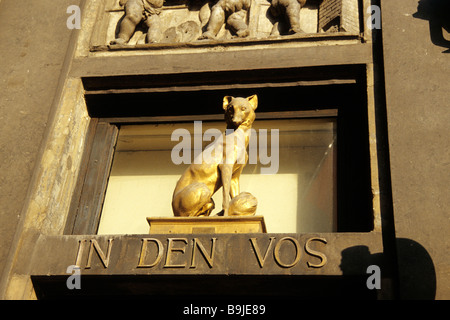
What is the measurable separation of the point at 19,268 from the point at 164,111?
8.09 ft

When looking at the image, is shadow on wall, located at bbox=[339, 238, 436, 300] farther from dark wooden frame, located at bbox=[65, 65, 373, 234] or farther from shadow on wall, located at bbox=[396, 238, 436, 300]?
dark wooden frame, located at bbox=[65, 65, 373, 234]

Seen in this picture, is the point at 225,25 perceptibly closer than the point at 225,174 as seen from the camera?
No

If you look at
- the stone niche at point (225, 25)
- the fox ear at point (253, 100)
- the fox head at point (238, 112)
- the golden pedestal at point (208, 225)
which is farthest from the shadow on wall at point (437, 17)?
the golden pedestal at point (208, 225)

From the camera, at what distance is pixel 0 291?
18.0 feet

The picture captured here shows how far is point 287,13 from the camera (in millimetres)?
7164

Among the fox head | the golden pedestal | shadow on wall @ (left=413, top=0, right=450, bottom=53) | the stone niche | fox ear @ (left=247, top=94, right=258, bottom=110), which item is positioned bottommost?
the golden pedestal

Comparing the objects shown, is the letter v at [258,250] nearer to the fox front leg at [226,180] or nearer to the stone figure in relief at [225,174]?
the stone figure in relief at [225,174]

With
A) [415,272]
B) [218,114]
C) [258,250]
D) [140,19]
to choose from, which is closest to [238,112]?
[218,114]

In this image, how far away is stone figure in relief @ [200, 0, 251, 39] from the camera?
7.22m

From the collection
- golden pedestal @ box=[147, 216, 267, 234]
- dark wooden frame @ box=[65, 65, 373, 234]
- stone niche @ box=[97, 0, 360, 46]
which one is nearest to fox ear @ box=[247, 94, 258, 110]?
dark wooden frame @ box=[65, 65, 373, 234]

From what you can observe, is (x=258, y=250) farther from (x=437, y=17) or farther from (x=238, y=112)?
(x=437, y=17)

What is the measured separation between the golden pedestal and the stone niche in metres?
2.34

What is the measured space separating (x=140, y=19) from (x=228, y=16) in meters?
1.07

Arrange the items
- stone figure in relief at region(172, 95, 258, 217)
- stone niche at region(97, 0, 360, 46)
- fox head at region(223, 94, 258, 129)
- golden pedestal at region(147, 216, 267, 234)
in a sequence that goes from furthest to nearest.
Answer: stone niche at region(97, 0, 360, 46) → fox head at region(223, 94, 258, 129) → stone figure in relief at region(172, 95, 258, 217) → golden pedestal at region(147, 216, 267, 234)
